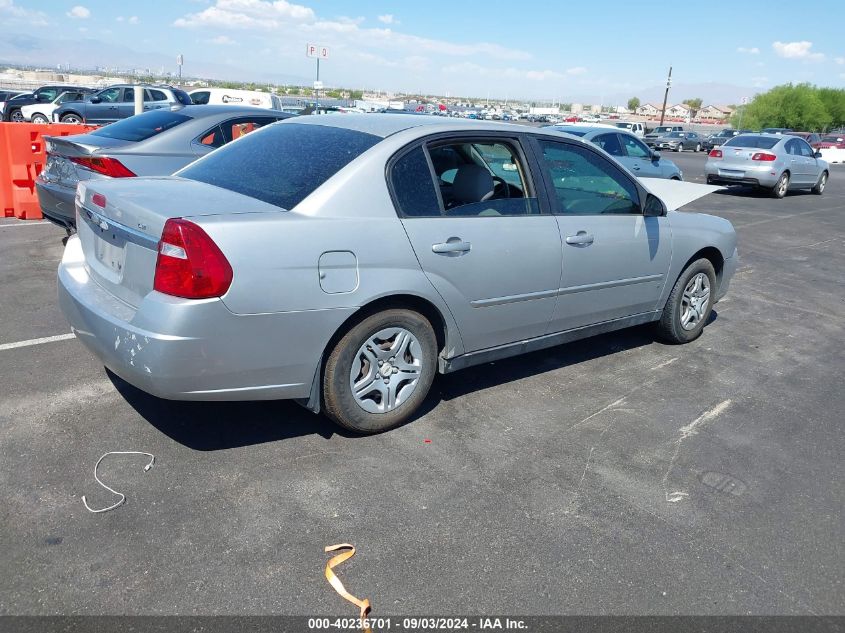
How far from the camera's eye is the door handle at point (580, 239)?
15.2 feet

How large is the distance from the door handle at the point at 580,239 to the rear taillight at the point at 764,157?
631 inches

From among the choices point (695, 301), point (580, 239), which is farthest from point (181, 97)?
point (580, 239)

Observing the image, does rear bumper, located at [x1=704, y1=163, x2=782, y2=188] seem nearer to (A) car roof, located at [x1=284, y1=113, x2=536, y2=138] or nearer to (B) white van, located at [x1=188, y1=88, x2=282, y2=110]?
(B) white van, located at [x1=188, y1=88, x2=282, y2=110]

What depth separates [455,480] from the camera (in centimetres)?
359

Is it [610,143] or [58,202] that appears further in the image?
[610,143]

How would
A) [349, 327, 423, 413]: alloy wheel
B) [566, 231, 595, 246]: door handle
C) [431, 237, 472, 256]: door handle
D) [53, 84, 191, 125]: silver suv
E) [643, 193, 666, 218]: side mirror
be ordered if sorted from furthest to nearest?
[53, 84, 191, 125]: silver suv, [643, 193, 666, 218]: side mirror, [566, 231, 595, 246]: door handle, [431, 237, 472, 256]: door handle, [349, 327, 423, 413]: alloy wheel

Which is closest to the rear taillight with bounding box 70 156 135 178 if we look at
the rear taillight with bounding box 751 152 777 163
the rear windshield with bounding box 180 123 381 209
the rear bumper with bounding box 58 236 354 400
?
the rear windshield with bounding box 180 123 381 209

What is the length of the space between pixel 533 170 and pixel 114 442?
288 centimetres

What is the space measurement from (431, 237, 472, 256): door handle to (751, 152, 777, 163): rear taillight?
17.0 meters

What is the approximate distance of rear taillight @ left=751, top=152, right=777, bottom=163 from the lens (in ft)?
60.6

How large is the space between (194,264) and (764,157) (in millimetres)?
18499

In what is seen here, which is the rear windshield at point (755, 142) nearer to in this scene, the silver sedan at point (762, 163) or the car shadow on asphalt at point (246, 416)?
the silver sedan at point (762, 163)

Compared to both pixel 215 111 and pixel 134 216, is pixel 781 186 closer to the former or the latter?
pixel 215 111

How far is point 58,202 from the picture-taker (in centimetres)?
698
